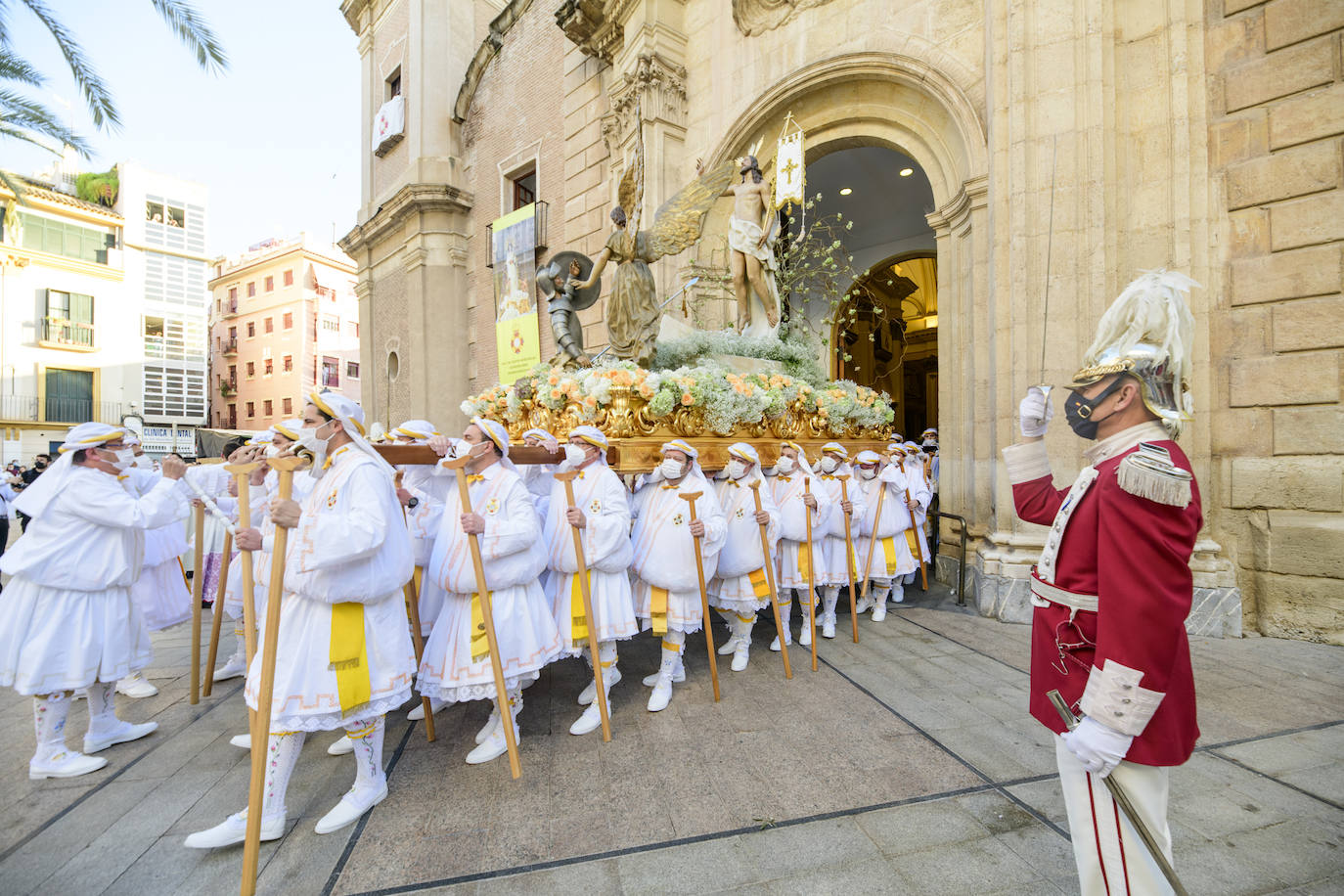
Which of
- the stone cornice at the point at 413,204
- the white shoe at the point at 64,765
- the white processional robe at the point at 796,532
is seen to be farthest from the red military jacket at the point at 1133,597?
the stone cornice at the point at 413,204

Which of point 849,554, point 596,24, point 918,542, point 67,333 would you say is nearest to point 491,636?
point 849,554

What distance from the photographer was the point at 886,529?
668 cm

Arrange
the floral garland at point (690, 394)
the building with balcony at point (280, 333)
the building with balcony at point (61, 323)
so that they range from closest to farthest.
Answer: the floral garland at point (690, 394), the building with balcony at point (61, 323), the building with balcony at point (280, 333)

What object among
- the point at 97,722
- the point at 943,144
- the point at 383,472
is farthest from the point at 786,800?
the point at 943,144

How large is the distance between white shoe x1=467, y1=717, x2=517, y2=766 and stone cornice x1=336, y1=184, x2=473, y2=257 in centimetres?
1846

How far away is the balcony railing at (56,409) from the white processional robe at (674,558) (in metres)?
26.9

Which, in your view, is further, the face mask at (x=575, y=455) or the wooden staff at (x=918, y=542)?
the wooden staff at (x=918, y=542)

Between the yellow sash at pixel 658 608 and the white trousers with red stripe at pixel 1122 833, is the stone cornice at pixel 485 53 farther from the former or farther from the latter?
the white trousers with red stripe at pixel 1122 833

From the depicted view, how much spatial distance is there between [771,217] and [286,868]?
8.45 m

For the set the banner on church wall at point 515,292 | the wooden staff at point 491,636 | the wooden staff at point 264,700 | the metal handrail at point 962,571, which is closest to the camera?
the wooden staff at point 264,700

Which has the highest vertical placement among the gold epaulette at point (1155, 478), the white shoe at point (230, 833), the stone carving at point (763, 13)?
the stone carving at point (763, 13)

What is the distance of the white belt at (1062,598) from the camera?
6.08ft

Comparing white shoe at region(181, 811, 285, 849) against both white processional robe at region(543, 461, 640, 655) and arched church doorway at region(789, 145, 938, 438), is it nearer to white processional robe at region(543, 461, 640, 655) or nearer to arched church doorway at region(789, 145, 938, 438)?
white processional robe at region(543, 461, 640, 655)

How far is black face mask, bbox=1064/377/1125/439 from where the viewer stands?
1917 millimetres
